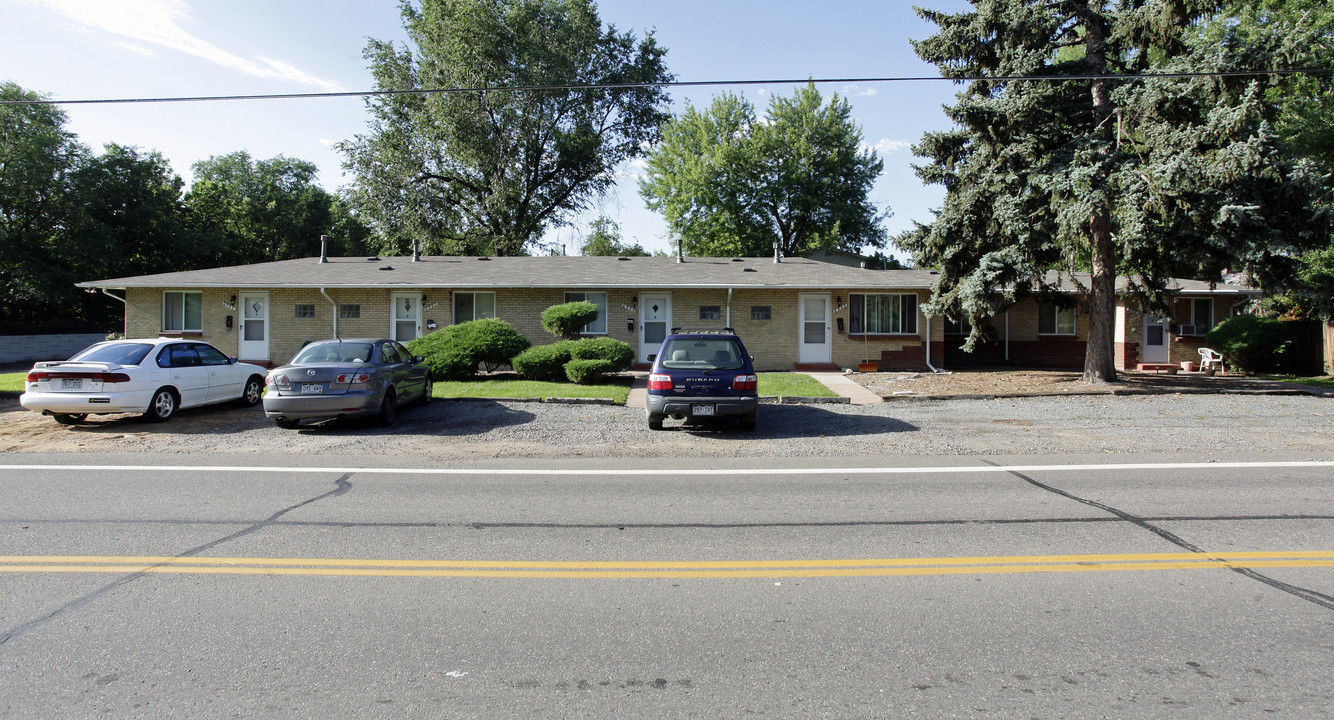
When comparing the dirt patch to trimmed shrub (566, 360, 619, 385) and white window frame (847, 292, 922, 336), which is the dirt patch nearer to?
white window frame (847, 292, 922, 336)

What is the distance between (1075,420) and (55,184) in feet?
139

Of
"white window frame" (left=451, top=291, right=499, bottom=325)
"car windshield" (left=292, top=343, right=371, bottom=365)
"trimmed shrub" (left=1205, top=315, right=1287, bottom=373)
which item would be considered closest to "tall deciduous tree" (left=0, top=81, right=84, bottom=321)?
"white window frame" (left=451, top=291, right=499, bottom=325)

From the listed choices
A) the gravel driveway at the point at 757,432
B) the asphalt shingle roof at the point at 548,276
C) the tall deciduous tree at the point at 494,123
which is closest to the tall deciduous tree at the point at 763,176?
the tall deciduous tree at the point at 494,123

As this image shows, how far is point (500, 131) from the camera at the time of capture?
33156 mm

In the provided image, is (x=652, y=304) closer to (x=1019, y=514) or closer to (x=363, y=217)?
(x=1019, y=514)

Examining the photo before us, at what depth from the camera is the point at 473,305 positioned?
2122 centimetres

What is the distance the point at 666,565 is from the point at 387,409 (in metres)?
8.16

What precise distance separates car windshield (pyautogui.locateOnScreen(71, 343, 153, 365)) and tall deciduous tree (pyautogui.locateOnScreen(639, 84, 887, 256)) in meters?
31.2

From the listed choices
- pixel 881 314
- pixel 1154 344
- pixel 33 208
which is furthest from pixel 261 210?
pixel 1154 344

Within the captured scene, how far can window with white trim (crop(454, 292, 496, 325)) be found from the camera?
21.2 m

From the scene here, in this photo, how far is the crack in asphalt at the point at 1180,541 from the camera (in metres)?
4.31

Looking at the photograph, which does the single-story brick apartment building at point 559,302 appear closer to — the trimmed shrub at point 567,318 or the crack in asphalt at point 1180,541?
the trimmed shrub at point 567,318

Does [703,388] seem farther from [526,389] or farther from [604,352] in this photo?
[604,352]

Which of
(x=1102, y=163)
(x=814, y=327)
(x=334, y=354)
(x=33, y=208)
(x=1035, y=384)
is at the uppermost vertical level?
(x=33, y=208)
